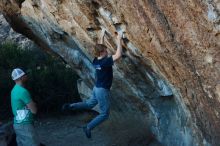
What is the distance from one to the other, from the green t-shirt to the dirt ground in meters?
2.67

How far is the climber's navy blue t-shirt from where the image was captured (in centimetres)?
917

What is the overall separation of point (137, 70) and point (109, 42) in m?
0.62

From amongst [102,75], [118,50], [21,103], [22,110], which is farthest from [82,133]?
[118,50]

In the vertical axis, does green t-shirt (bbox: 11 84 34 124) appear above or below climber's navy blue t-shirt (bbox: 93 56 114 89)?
below

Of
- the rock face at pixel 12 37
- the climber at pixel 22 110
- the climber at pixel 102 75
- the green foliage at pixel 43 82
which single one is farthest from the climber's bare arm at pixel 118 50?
the rock face at pixel 12 37

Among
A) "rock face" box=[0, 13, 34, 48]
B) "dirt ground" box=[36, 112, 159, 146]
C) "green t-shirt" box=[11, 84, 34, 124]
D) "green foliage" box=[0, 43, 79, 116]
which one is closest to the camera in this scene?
"green t-shirt" box=[11, 84, 34, 124]

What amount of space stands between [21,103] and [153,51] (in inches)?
81.3

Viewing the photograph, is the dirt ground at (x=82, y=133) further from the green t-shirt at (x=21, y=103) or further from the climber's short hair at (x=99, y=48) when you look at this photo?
the green t-shirt at (x=21, y=103)

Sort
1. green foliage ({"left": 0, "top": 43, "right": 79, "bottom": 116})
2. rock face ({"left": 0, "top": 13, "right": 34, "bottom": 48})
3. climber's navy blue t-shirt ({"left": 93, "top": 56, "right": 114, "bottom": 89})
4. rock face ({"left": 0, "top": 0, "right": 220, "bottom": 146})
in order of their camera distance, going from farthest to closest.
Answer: rock face ({"left": 0, "top": 13, "right": 34, "bottom": 48}), green foliage ({"left": 0, "top": 43, "right": 79, "bottom": 116}), climber's navy blue t-shirt ({"left": 93, "top": 56, "right": 114, "bottom": 89}), rock face ({"left": 0, "top": 0, "right": 220, "bottom": 146})

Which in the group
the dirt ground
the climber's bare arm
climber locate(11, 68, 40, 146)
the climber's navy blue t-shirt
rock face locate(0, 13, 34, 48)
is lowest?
the dirt ground

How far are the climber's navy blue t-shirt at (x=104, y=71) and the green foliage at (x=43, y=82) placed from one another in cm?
604

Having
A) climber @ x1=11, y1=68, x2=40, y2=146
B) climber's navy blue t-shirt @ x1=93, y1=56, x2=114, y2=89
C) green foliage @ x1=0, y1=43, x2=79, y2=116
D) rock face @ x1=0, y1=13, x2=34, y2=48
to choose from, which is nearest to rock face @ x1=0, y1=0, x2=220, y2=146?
climber's navy blue t-shirt @ x1=93, y1=56, x2=114, y2=89

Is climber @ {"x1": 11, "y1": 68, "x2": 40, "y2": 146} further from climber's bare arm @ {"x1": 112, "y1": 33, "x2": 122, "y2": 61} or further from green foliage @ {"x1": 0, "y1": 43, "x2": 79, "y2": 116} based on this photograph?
green foliage @ {"x1": 0, "y1": 43, "x2": 79, "y2": 116}

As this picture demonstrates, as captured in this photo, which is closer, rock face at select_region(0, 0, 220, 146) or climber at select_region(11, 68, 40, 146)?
rock face at select_region(0, 0, 220, 146)
